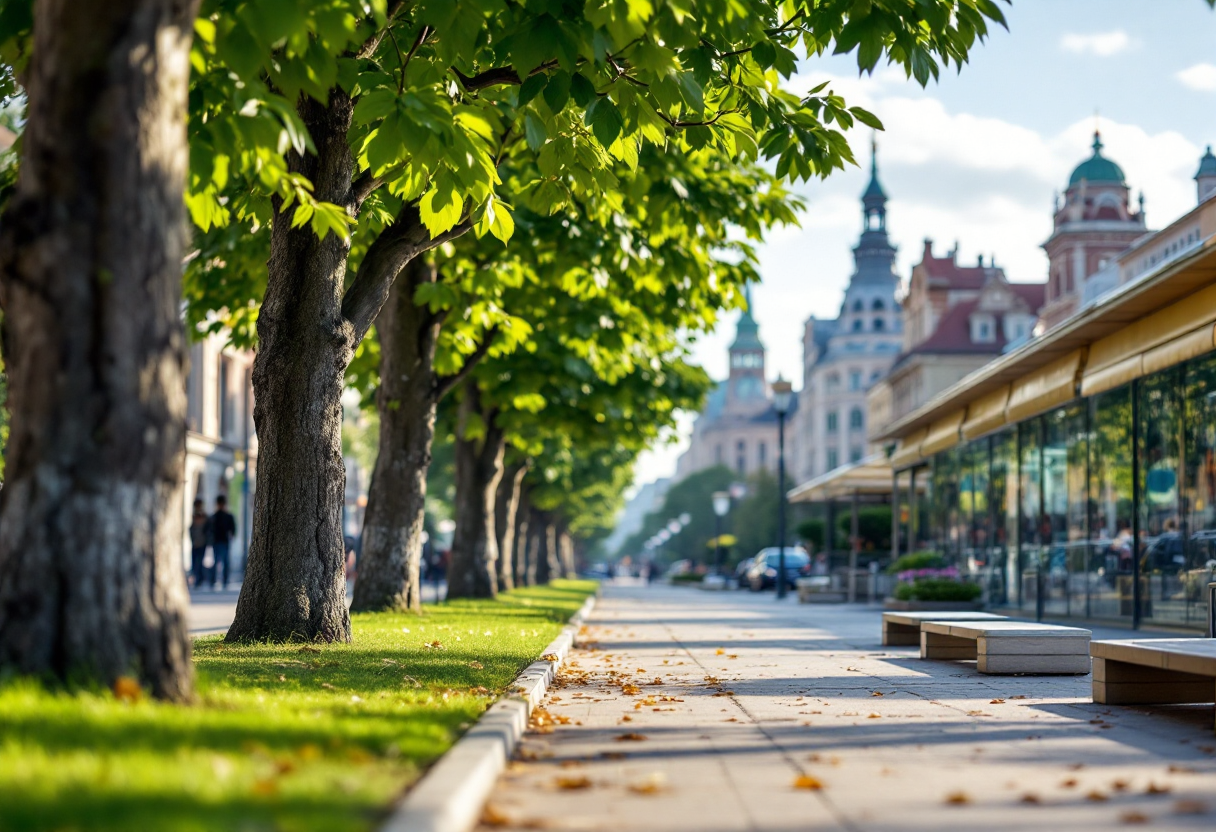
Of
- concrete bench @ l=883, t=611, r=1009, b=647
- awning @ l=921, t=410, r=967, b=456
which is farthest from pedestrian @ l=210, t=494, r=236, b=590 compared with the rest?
concrete bench @ l=883, t=611, r=1009, b=647

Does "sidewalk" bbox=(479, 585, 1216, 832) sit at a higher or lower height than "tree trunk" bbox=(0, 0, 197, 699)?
lower

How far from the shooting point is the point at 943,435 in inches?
1145


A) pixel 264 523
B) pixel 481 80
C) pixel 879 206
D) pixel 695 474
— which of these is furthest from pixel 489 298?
pixel 879 206

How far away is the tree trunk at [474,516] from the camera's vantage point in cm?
2636

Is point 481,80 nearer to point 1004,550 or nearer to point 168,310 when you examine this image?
point 168,310

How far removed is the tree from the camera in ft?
20.9

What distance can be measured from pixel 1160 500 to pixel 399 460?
9.35 meters

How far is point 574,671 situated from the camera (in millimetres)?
11367

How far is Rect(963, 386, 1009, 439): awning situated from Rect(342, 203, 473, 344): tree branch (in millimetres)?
15154

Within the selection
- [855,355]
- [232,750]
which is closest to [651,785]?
[232,750]

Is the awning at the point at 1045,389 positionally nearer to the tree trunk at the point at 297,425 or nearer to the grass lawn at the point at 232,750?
the tree trunk at the point at 297,425

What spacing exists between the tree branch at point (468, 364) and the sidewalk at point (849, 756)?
23.0 feet

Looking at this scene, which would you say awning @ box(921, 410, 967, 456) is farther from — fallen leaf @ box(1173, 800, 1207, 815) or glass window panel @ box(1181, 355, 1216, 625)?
fallen leaf @ box(1173, 800, 1207, 815)

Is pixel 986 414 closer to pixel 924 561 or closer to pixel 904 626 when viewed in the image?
pixel 924 561
